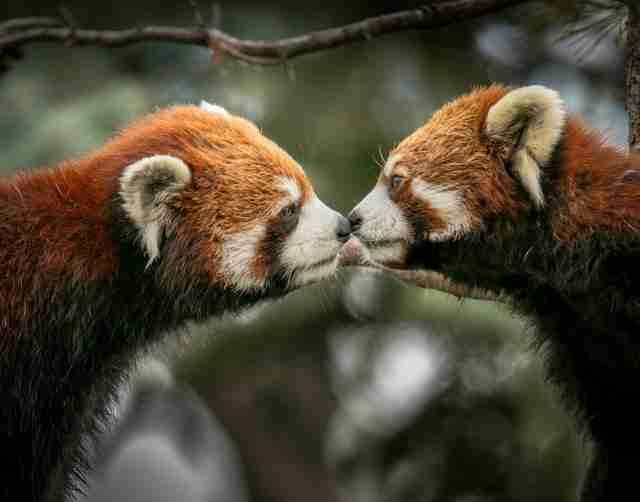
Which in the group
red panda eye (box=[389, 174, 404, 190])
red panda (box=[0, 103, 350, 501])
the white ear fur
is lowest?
red panda (box=[0, 103, 350, 501])

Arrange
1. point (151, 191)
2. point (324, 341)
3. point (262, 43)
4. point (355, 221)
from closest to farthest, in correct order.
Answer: point (151, 191), point (355, 221), point (262, 43), point (324, 341)

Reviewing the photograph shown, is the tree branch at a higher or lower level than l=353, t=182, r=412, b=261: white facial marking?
higher

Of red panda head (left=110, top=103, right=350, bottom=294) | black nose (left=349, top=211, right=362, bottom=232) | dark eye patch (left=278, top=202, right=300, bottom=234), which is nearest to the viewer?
red panda head (left=110, top=103, right=350, bottom=294)

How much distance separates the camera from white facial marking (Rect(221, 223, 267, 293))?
2.72 m

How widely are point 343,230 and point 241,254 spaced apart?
1.13ft

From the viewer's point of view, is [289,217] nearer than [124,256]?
No

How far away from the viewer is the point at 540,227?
2711 mm

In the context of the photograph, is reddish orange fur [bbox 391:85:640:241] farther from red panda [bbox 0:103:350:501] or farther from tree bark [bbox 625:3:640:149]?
red panda [bbox 0:103:350:501]

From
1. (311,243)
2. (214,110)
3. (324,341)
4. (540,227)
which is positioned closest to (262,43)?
(214,110)

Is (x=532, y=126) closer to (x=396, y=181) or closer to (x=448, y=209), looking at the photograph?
(x=448, y=209)

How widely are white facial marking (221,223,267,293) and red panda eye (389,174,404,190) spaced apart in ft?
1.59

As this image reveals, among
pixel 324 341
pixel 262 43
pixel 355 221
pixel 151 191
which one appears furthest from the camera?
pixel 324 341

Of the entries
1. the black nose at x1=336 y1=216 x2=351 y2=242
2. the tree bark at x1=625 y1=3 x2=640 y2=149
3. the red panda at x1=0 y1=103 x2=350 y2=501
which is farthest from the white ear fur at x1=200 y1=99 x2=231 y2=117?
the tree bark at x1=625 y1=3 x2=640 y2=149

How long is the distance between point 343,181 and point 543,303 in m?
2.15
